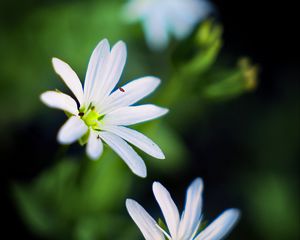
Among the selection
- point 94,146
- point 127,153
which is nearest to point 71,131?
point 94,146

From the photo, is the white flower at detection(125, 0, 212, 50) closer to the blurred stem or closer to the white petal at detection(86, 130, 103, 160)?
the blurred stem

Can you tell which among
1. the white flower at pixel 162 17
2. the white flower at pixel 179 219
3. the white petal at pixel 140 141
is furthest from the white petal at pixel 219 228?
the white flower at pixel 162 17

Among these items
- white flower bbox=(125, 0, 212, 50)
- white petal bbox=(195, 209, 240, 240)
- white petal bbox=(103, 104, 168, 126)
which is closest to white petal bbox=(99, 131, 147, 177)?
white petal bbox=(103, 104, 168, 126)

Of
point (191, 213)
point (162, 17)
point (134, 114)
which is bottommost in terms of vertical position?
point (191, 213)

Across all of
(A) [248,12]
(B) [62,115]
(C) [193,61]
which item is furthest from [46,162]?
(A) [248,12]

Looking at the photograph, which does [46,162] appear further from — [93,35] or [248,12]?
[248,12]

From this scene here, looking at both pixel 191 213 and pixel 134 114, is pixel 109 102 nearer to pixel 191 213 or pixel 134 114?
pixel 134 114
